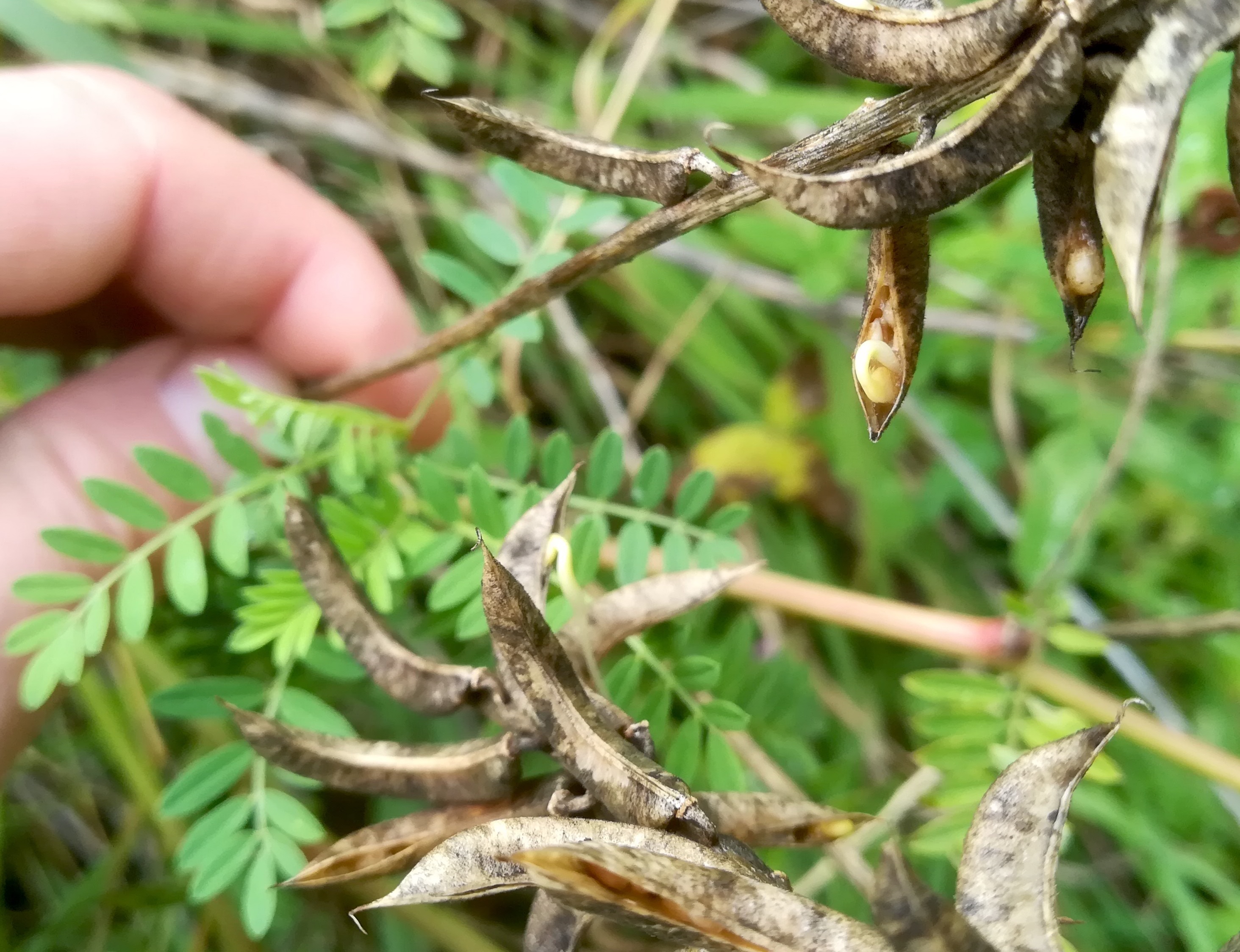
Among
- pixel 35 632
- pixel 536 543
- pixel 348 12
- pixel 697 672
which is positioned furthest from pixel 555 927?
pixel 348 12

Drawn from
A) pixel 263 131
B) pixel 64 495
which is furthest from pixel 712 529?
pixel 263 131

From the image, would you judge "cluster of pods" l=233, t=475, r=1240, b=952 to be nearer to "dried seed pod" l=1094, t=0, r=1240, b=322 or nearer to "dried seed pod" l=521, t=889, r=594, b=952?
"dried seed pod" l=521, t=889, r=594, b=952

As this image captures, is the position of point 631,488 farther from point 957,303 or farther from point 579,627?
point 957,303

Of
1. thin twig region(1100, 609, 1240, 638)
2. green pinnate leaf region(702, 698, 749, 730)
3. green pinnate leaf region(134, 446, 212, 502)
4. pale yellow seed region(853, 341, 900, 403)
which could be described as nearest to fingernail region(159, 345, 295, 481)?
green pinnate leaf region(134, 446, 212, 502)

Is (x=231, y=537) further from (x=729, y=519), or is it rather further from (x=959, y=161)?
(x=959, y=161)

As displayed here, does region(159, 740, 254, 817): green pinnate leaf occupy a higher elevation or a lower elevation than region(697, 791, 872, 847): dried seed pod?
lower
